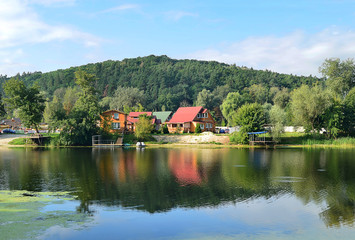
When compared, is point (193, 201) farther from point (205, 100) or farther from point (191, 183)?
point (205, 100)

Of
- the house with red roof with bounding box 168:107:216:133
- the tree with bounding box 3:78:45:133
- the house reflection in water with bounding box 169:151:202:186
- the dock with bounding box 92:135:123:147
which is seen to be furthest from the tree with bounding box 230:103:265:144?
the tree with bounding box 3:78:45:133

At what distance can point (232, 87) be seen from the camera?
6516 inches

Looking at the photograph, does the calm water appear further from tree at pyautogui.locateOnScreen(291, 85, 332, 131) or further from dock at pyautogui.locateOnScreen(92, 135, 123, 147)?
tree at pyautogui.locateOnScreen(291, 85, 332, 131)

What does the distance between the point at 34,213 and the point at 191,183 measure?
552 inches

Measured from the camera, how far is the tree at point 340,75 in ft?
271

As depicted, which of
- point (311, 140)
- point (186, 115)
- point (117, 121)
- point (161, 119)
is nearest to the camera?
point (311, 140)

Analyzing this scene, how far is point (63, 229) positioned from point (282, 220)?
12518mm

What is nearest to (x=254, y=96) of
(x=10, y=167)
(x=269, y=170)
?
(x=269, y=170)

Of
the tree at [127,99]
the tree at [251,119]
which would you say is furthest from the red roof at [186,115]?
the tree at [127,99]

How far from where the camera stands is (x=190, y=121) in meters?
85.8

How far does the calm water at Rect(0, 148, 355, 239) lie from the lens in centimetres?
1653

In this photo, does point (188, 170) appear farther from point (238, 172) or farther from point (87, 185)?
point (87, 185)

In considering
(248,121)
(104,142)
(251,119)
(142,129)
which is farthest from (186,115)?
(104,142)

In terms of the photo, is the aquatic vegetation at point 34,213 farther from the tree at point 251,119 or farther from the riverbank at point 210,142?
the tree at point 251,119
